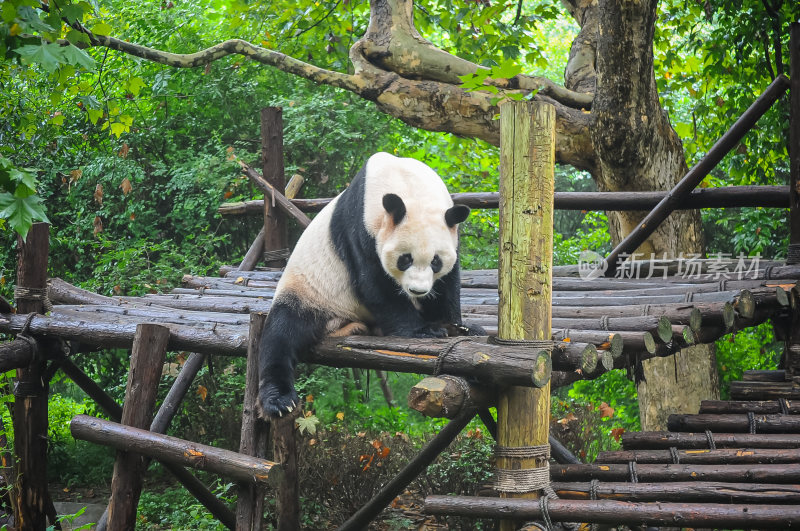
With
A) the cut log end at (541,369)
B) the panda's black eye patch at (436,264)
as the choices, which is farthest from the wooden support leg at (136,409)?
the cut log end at (541,369)

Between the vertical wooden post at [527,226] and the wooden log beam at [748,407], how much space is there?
169cm

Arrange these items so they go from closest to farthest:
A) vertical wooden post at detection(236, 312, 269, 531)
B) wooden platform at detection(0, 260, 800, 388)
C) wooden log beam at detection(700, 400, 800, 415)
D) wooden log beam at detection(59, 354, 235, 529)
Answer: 1. wooden platform at detection(0, 260, 800, 388)
2. vertical wooden post at detection(236, 312, 269, 531)
3. wooden log beam at detection(59, 354, 235, 529)
4. wooden log beam at detection(700, 400, 800, 415)

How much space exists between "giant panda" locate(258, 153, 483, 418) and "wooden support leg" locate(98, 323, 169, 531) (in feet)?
2.05

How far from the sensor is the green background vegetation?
22.3 ft

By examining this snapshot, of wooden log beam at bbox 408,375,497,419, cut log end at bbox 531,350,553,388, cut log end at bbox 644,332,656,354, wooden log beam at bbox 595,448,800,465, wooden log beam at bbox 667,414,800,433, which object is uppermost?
cut log end at bbox 644,332,656,354

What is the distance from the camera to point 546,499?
293 cm

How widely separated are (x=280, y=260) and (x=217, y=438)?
6.68 ft

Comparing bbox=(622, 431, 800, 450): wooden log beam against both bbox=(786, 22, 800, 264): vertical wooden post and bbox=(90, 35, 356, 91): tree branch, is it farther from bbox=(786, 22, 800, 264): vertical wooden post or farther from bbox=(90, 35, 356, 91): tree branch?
bbox=(90, 35, 356, 91): tree branch

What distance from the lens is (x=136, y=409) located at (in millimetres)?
3799

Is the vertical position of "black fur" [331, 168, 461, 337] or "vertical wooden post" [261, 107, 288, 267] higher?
"vertical wooden post" [261, 107, 288, 267]

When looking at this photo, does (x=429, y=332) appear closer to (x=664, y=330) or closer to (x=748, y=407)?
(x=664, y=330)

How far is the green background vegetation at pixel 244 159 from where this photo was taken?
6809 mm

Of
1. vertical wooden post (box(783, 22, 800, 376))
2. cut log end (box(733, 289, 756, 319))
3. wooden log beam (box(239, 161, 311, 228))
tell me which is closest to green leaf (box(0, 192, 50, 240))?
cut log end (box(733, 289, 756, 319))

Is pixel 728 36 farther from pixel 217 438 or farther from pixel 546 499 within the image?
pixel 217 438
